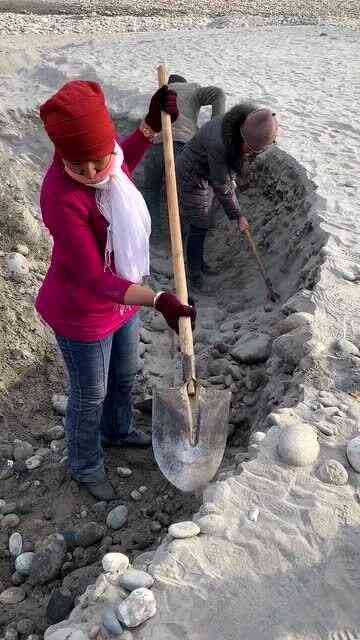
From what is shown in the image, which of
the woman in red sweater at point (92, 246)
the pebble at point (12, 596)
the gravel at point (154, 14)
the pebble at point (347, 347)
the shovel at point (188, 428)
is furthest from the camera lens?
the gravel at point (154, 14)

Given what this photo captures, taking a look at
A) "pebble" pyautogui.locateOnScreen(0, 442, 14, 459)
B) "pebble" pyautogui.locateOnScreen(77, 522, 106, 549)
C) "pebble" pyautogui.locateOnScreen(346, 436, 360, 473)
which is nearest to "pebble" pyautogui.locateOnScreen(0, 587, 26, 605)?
"pebble" pyautogui.locateOnScreen(77, 522, 106, 549)

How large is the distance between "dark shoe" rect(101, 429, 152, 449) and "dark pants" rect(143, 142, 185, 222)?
9.37 feet

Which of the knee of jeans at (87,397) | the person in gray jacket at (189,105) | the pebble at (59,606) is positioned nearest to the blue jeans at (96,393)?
the knee of jeans at (87,397)

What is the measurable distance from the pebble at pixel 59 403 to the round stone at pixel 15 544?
91 centimetres

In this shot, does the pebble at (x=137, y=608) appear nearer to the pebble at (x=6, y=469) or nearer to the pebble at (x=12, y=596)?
the pebble at (x=12, y=596)

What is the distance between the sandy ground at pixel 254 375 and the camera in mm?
2043

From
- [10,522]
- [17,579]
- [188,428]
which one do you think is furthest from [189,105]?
[17,579]

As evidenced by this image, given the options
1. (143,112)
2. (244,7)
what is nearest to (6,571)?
(143,112)

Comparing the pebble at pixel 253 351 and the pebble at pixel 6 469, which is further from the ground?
the pebble at pixel 253 351

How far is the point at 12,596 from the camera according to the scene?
2.54 meters

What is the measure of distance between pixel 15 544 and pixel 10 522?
148 mm

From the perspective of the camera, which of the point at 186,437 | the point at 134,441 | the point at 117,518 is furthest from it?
the point at 134,441

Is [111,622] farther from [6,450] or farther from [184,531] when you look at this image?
[6,450]

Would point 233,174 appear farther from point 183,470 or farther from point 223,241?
point 183,470
